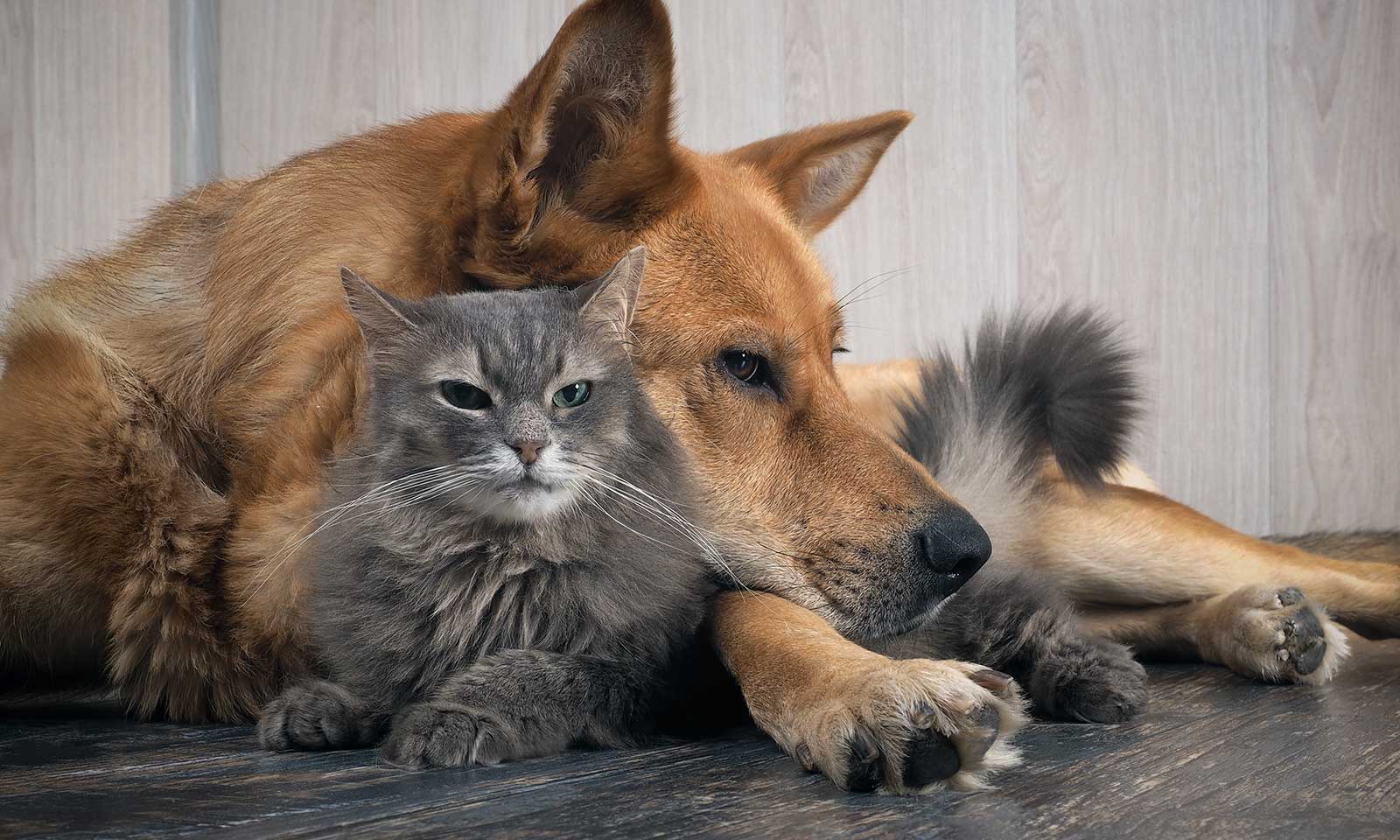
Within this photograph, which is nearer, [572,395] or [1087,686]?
[572,395]

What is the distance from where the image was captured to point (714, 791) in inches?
41.5

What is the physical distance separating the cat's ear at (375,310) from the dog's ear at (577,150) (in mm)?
236

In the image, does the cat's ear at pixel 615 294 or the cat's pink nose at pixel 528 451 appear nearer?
the cat's pink nose at pixel 528 451

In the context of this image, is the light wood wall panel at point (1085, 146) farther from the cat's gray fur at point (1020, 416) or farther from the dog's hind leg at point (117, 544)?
the dog's hind leg at point (117, 544)

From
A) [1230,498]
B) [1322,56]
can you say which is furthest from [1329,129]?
→ [1230,498]

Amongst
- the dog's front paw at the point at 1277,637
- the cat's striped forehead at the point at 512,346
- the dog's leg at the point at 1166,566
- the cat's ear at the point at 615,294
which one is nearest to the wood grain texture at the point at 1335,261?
the dog's leg at the point at 1166,566

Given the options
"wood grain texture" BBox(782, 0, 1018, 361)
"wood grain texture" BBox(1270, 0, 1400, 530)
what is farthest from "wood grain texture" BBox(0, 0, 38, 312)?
"wood grain texture" BBox(1270, 0, 1400, 530)

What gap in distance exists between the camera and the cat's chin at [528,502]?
115 centimetres

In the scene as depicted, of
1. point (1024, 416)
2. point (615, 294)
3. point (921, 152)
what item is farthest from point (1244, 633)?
point (921, 152)

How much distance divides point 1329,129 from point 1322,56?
0.21 m

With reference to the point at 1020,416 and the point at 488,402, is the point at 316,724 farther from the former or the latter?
the point at 1020,416

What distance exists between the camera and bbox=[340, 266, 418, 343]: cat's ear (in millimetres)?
1200

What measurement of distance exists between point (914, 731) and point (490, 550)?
1.51 ft

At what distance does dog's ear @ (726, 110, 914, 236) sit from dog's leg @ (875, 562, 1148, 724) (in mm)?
762
